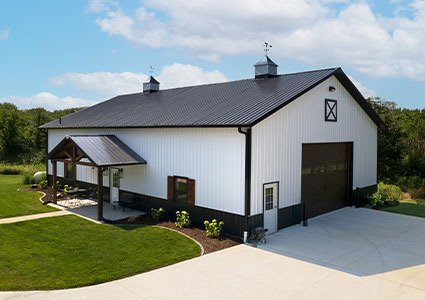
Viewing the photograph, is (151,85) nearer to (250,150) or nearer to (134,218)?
(134,218)

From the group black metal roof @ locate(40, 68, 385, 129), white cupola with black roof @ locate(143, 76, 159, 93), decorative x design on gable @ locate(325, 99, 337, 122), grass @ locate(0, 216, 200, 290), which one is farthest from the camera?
white cupola with black roof @ locate(143, 76, 159, 93)

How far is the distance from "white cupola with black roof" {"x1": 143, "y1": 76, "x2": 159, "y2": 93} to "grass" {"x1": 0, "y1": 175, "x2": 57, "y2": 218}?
8.76m

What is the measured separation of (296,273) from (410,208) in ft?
33.7

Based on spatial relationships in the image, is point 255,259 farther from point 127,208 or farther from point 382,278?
point 127,208

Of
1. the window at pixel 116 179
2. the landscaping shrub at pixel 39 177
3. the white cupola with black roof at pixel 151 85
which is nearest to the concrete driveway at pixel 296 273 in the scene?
the window at pixel 116 179

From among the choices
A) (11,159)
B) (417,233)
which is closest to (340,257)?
(417,233)

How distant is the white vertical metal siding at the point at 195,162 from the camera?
1081cm

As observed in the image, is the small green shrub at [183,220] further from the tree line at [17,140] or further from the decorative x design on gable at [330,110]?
the tree line at [17,140]

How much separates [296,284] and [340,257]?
7.57 ft

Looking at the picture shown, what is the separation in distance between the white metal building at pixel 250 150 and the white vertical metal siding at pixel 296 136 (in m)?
0.04

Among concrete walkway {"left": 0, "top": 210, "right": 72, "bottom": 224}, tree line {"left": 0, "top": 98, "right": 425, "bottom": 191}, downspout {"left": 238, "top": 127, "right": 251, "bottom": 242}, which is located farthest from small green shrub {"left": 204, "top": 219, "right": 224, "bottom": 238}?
tree line {"left": 0, "top": 98, "right": 425, "bottom": 191}

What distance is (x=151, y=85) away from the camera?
862 inches

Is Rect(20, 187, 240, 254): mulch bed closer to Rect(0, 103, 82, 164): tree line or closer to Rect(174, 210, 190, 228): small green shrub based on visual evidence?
Rect(174, 210, 190, 228): small green shrub

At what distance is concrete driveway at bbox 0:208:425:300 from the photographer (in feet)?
23.5
